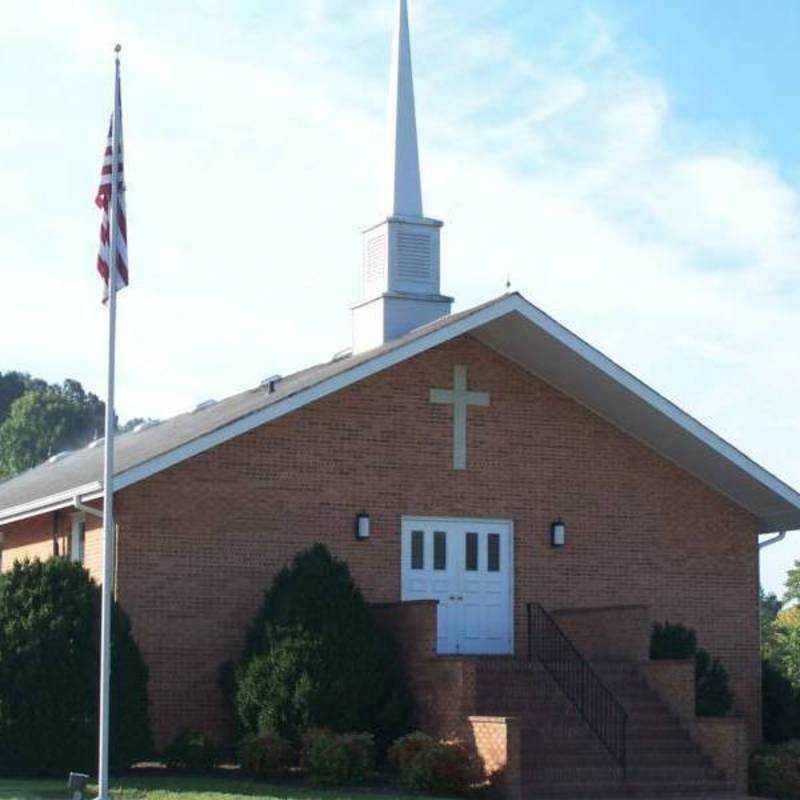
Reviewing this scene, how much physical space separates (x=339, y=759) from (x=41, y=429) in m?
76.8

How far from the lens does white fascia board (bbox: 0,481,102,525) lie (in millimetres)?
23922

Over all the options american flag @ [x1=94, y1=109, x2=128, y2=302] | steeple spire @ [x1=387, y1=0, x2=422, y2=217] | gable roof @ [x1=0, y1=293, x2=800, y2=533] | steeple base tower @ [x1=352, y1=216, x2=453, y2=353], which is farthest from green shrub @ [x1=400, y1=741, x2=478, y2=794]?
steeple spire @ [x1=387, y1=0, x2=422, y2=217]

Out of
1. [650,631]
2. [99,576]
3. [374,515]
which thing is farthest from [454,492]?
[99,576]

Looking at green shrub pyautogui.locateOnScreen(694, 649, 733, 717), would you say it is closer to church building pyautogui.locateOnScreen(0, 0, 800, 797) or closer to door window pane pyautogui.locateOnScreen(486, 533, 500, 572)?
church building pyautogui.locateOnScreen(0, 0, 800, 797)

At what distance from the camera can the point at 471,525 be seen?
2680cm

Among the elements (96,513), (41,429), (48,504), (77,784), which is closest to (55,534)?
(48,504)

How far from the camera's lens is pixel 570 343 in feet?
84.5

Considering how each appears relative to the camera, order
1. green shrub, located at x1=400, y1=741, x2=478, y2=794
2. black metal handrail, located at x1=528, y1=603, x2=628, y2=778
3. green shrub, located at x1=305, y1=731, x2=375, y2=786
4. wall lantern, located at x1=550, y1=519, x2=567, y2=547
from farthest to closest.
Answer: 1. wall lantern, located at x1=550, y1=519, x2=567, y2=547
2. black metal handrail, located at x1=528, y1=603, x2=628, y2=778
3. green shrub, located at x1=305, y1=731, x2=375, y2=786
4. green shrub, located at x1=400, y1=741, x2=478, y2=794

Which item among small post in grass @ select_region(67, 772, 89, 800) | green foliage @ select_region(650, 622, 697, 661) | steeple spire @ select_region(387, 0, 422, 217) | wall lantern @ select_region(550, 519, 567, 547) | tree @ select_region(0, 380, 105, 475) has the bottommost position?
small post in grass @ select_region(67, 772, 89, 800)

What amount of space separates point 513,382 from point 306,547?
4.40 m

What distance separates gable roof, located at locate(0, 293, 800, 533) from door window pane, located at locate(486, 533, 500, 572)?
103 inches

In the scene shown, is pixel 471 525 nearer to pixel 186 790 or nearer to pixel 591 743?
pixel 591 743

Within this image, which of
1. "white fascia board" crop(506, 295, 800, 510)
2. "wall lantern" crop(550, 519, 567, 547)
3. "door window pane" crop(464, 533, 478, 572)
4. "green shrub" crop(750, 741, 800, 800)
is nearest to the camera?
"green shrub" crop(750, 741, 800, 800)

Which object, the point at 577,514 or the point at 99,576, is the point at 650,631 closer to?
the point at 577,514
